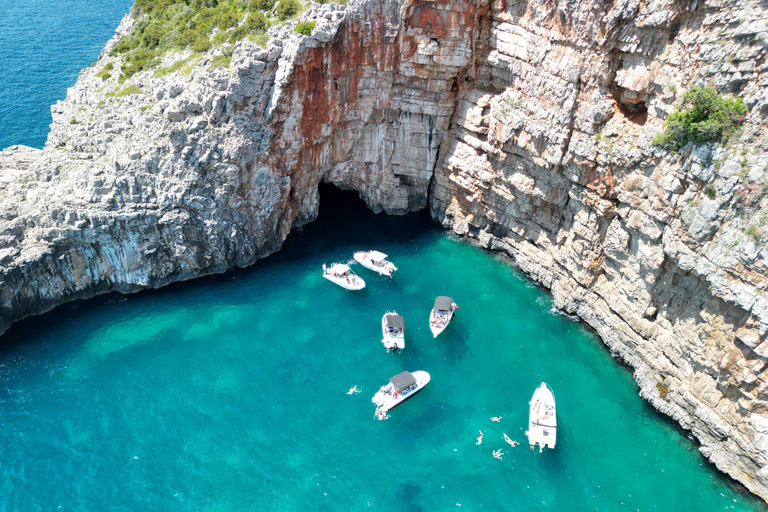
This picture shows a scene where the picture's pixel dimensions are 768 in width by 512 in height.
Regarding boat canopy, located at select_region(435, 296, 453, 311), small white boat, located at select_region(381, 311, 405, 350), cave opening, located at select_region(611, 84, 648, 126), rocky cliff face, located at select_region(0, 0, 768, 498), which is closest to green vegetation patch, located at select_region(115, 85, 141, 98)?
rocky cliff face, located at select_region(0, 0, 768, 498)

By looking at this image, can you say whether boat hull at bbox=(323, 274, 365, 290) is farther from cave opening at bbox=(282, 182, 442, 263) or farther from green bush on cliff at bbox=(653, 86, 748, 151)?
green bush on cliff at bbox=(653, 86, 748, 151)

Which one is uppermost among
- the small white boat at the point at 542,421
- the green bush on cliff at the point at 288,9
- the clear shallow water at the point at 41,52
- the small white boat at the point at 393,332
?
the green bush on cliff at the point at 288,9

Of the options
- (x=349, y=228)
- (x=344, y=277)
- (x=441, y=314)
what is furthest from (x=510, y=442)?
(x=349, y=228)

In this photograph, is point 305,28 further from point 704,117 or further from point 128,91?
point 704,117

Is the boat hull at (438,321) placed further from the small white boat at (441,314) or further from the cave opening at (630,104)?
the cave opening at (630,104)

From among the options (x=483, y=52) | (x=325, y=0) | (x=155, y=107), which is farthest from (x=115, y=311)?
(x=483, y=52)

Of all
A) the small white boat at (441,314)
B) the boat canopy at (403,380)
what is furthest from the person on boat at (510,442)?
the small white boat at (441,314)

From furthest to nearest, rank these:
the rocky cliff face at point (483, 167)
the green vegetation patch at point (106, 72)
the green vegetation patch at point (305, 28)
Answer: the green vegetation patch at point (106, 72) → the green vegetation patch at point (305, 28) → the rocky cliff face at point (483, 167)
